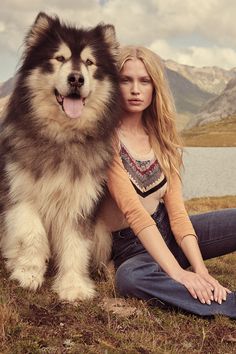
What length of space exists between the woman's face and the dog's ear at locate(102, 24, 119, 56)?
0.25 metres

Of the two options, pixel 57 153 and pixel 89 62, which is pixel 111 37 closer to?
pixel 89 62

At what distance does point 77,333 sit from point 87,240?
1834 mm

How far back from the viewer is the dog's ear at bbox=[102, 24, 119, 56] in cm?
655

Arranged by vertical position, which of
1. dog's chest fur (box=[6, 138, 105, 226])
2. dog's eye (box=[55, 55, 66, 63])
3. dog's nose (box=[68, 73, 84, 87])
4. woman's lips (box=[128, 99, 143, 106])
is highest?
dog's eye (box=[55, 55, 66, 63])

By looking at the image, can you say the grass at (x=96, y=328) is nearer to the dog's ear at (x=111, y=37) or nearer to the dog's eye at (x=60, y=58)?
the dog's eye at (x=60, y=58)

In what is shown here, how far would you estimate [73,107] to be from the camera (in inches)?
235

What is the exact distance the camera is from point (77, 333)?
468 centimetres

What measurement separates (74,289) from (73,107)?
7.29 ft

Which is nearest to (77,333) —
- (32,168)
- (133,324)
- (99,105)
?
(133,324)

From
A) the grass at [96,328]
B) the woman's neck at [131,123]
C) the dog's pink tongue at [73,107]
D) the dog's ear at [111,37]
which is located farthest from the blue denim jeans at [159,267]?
the dog's ear at [111,37]

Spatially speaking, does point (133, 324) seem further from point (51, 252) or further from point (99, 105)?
point (99, 105)

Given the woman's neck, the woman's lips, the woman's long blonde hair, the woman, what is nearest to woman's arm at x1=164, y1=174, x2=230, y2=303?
the woman

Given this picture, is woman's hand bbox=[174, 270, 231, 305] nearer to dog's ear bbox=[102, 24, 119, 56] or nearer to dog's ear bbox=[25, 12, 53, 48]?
dog's ear bbox=[102, 24, 119, 56]

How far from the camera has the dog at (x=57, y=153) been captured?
19.8 ft
